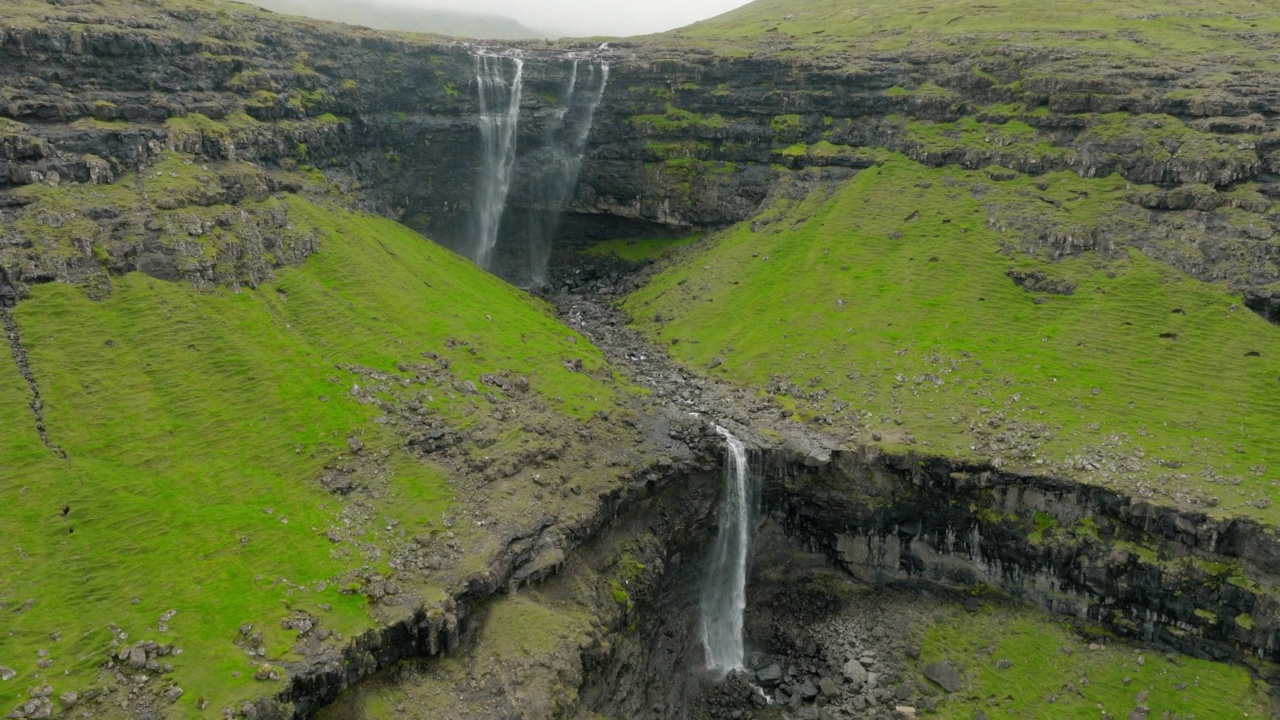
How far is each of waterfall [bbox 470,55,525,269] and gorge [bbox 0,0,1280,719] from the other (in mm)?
6852

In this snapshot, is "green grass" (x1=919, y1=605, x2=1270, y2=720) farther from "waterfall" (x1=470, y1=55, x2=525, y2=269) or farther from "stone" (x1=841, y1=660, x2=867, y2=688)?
"waterfall" (x1=470, y1=55, x2=525, y2=269)

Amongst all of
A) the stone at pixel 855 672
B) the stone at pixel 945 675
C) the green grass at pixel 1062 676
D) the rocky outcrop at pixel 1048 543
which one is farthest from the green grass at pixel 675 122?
the stone at pixel 945 675

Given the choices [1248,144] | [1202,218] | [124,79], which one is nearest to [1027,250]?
[1202,218]

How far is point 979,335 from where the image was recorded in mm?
67625

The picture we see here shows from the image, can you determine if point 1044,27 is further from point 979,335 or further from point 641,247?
point 641,247

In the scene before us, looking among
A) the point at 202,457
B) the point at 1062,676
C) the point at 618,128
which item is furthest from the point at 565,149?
the point at 1062,676

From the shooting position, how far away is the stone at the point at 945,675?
50344 millimetres

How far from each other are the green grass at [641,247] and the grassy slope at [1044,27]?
2685 cm

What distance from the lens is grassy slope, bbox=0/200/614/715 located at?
1484 inches

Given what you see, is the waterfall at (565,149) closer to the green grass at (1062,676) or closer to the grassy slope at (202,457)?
the grassy slope at (202,457)

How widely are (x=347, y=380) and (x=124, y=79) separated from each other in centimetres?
3084

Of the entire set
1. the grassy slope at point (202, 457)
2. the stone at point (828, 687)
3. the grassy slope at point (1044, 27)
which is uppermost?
the grassy slope at point (1044, 27)

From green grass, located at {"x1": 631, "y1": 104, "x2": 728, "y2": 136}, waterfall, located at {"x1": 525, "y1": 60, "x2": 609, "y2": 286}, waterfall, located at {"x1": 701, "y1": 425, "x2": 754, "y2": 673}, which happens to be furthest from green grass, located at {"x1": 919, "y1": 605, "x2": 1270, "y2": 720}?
green grass, located at {"x1": 631, "y1": 104, "x2": 728, "y2": 136}

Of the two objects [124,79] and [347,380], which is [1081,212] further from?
[124,79]
